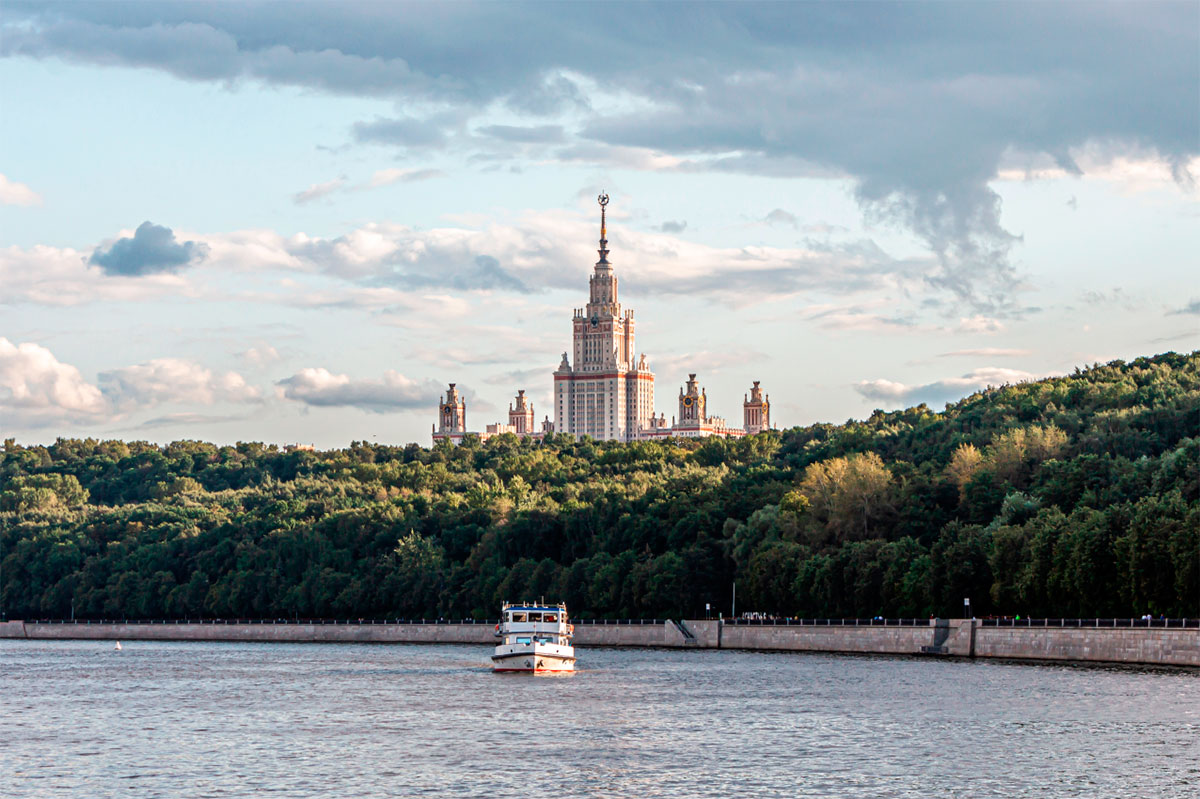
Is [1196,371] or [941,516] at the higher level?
[1196,371]

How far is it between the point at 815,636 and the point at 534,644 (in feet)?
98.8

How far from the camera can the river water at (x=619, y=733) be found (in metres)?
61.3

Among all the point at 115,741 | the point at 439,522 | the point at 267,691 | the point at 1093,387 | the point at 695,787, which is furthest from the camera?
the point at 439,522

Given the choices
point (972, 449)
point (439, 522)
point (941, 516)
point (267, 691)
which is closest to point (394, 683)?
point (267, 691)

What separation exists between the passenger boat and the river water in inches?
86.3

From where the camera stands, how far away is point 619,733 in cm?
7681

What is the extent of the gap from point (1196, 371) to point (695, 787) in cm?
14078

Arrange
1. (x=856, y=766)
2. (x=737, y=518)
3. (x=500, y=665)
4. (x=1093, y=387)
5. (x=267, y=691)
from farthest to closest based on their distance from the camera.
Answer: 1. (x=1093, y=387)
2. (x=737, y=518)
3. (x=500, y=665)
4. (x=267, y=691)
5. (x=856, y=766)

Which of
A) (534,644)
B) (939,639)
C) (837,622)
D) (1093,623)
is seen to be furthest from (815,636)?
(534,644)

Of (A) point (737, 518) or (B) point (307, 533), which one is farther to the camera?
(B) point (307, 533)

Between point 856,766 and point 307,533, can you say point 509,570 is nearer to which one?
point 307,533

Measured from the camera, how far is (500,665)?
384 feet

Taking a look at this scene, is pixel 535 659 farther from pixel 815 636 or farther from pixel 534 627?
pixel 815 636

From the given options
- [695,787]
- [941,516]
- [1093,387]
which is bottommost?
[695,787]
